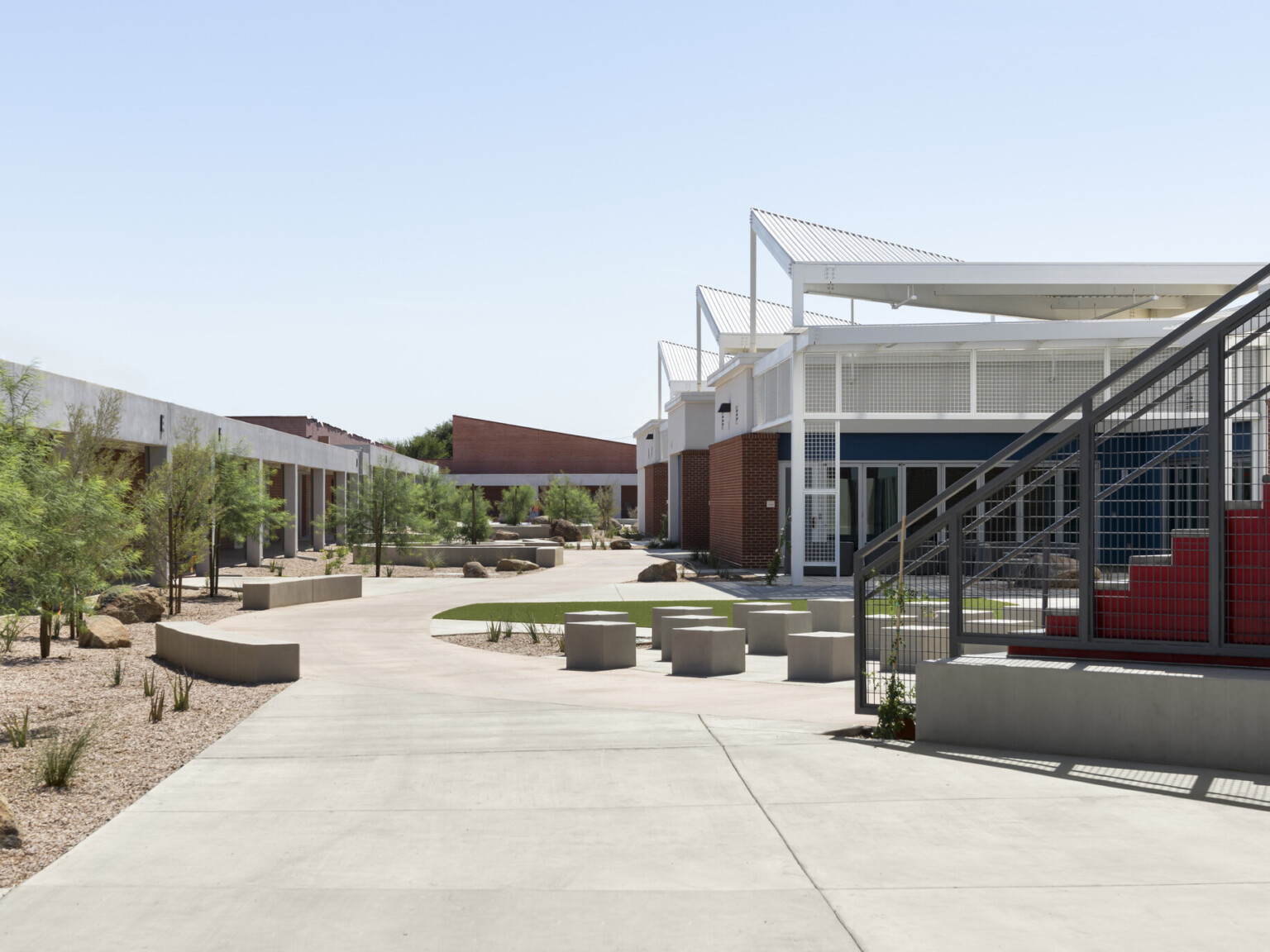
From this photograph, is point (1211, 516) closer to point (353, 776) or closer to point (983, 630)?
point (983, 630)

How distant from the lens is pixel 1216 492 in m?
7.86

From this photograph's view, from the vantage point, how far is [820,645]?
1259 cm

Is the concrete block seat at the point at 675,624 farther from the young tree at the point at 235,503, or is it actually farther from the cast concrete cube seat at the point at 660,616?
the young tree at the point at 235,503

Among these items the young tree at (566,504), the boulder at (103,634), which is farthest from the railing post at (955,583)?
the young tree at (566,504)

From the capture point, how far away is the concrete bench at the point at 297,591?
2183 centimetres

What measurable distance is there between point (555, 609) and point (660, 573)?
750 centimetres

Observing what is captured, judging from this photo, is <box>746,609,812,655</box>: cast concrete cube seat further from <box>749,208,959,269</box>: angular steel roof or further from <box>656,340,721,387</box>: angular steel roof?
<box>656,340,721,387</box>: angular steel roof

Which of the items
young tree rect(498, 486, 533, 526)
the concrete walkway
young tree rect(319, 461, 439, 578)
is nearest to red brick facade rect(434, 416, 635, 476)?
young tree rect(498, 486, 533, 526)

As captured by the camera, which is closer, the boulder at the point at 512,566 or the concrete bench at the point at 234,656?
the concrete bench at the point at 234,656

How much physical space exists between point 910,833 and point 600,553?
122 ft

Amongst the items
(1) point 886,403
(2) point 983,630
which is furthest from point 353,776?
(1) point 886,403

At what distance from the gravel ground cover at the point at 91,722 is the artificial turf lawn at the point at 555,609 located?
5.65 m

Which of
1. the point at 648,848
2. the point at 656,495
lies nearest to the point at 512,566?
the point at 656,495

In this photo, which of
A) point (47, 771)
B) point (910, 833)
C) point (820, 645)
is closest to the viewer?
point (910, 833)
